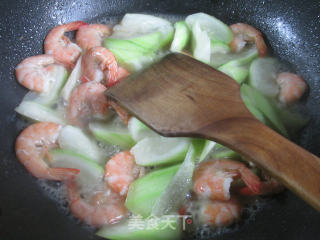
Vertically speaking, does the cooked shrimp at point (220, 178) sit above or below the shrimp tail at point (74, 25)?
below

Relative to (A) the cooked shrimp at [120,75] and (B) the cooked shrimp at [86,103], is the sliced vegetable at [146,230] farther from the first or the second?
(A) the cooked shrimp at [120,75]

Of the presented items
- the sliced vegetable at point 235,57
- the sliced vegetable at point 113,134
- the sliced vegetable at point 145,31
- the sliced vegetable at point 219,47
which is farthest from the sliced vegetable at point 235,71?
the sliced vegetable at point 113,134

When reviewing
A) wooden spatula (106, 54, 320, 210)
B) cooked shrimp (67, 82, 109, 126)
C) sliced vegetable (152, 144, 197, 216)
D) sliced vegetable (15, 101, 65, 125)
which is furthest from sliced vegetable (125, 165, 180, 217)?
sliced vegetable (15, 101, 65, 125)

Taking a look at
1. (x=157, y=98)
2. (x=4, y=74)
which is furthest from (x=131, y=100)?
(x=4, y=74)

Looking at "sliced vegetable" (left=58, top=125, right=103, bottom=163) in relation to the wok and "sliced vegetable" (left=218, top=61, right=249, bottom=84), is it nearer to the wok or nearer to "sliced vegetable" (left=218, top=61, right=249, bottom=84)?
the wok

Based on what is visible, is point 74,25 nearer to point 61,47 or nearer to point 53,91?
point 61,47
